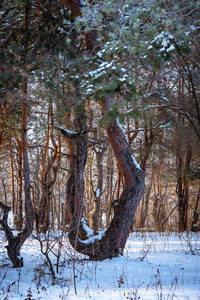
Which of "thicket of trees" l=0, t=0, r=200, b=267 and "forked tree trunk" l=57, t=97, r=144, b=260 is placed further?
"forked tree trunk" l=57, t=97, r=144, b=260

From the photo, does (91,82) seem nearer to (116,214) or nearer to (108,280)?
(116,214)

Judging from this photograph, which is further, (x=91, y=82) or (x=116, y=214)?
(x=116, y=214)

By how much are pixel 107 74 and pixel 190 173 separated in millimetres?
6205

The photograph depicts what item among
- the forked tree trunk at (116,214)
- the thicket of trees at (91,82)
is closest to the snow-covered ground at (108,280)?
the forked tree trunk at (116,214)

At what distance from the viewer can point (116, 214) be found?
5.72 meters

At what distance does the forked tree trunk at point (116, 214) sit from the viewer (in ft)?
17.9

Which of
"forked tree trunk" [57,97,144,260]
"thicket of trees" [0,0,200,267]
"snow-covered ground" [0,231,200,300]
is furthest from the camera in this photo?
"forked tree trunk" [57,97,144,260]

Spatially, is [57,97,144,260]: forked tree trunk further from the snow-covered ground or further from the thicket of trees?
the snow-covered ground

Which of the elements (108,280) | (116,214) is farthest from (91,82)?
(108,280)

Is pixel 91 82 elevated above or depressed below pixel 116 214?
above

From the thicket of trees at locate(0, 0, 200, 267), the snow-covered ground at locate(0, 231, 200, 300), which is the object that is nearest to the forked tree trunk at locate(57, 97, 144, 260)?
the thicket of trees at locate(0, 0, 200, 267)

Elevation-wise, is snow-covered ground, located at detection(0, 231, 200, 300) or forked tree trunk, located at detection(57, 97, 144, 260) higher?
forked tree trunk, located at detection(57, 97, 144, 260)

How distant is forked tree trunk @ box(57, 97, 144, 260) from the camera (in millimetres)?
5461

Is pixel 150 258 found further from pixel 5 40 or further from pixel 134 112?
pixel 5 40
